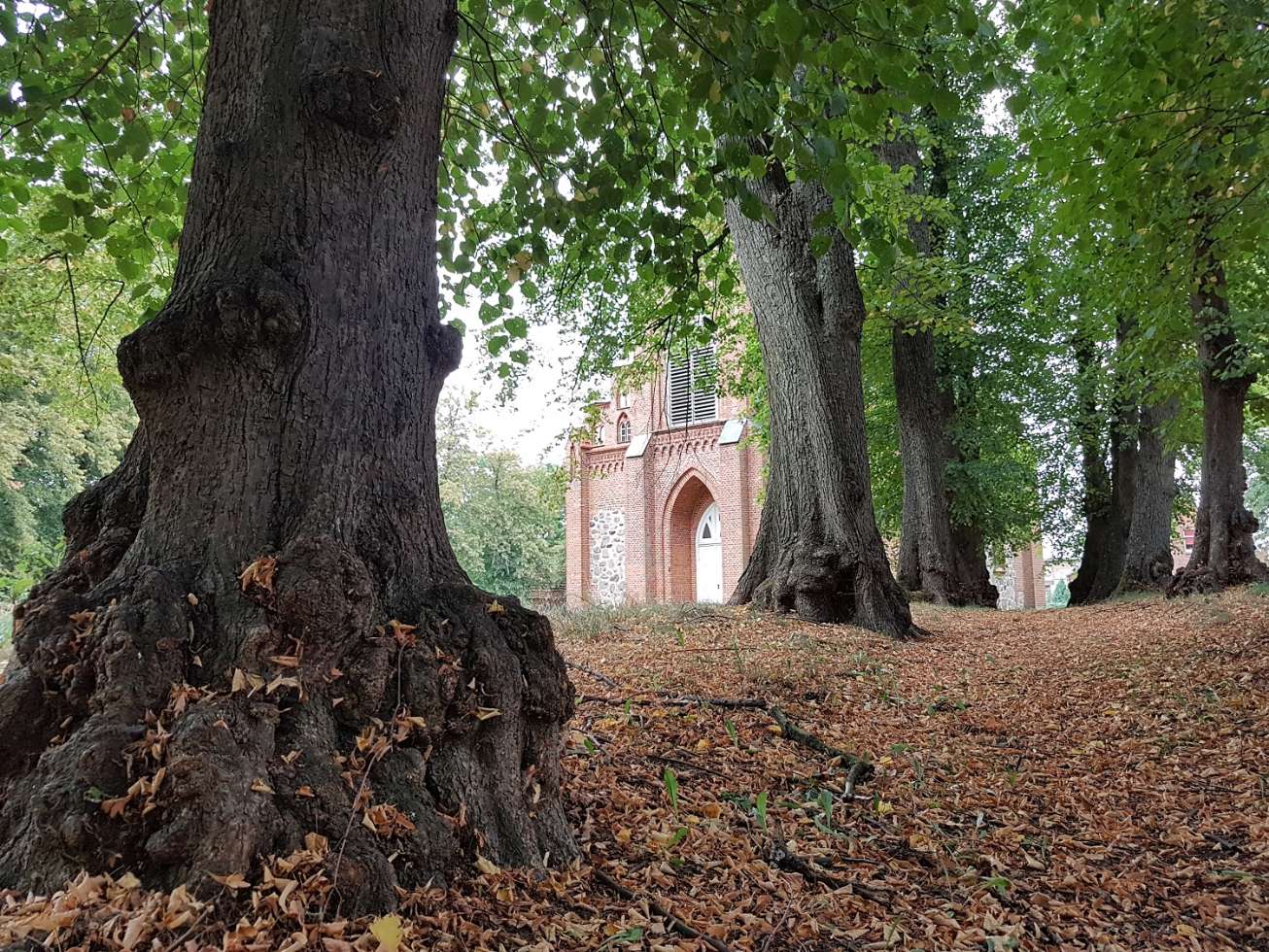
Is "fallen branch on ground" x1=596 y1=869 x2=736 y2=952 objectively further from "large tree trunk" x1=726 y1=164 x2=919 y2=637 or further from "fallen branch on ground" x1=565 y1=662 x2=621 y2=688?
"large tree trunk" x1=726 y1=164 x2=919 y2=637

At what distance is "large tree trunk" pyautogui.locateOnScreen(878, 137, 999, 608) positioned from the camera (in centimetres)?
1295

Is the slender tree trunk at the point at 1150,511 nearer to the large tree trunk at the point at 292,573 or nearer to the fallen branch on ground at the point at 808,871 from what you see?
the fallen branch on ground at the point at 808,871

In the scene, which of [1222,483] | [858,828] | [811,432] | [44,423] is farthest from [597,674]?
[44,423]

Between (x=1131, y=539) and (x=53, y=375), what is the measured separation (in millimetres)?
19119

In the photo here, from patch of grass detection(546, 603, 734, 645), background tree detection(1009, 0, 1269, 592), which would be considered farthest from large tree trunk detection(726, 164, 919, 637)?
background tree detection(1009, 0, 1269, 592)

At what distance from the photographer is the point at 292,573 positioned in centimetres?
195

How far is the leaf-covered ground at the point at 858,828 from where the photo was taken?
172 cm

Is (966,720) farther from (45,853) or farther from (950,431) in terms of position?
(950,431)

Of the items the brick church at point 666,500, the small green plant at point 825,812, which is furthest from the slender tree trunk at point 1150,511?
the small green plant at point 825,812

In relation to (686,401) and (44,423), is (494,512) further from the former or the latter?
(44,423)

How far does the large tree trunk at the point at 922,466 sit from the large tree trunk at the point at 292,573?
11.5 metres

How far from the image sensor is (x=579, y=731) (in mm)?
3293

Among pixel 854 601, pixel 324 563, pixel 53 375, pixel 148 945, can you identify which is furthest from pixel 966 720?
pixel 53 375

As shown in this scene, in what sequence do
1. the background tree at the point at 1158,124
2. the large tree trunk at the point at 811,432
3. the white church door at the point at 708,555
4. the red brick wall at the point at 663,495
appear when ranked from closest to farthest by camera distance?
the background tree at the point at 1158,124
the large tree trunk at the point at 811,432
the red brick wall at the point at 663,495
the white church door at the point at 708,555
